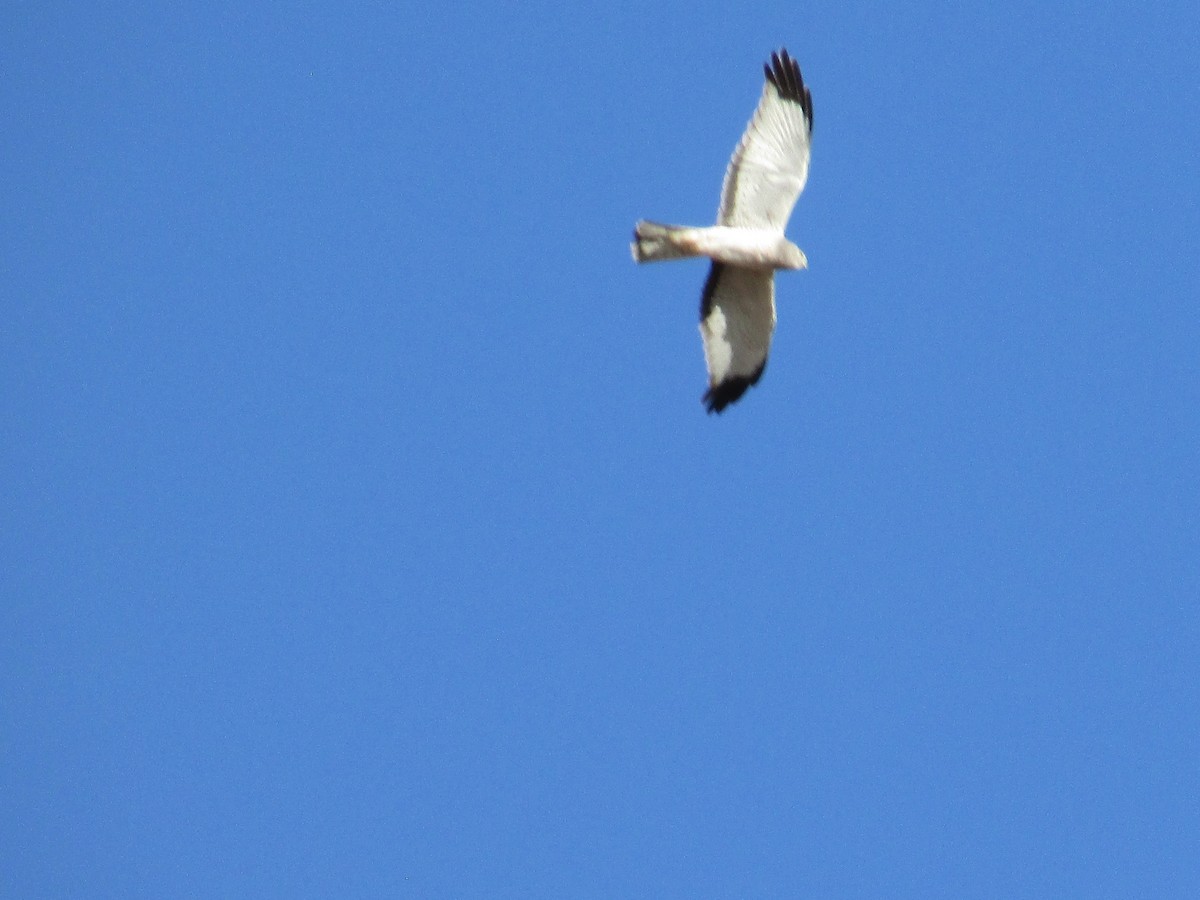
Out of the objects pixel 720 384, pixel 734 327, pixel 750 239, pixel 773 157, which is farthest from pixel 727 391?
pixel 773 157

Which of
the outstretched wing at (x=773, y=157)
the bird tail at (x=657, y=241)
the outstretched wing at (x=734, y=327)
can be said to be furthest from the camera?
the outstretched wing at (x=734, y=327)

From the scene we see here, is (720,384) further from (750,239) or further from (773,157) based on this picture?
(773,157)

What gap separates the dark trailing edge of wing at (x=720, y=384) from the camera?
48.8 feet

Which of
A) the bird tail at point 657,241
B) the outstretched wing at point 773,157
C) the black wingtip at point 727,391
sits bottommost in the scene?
the black wingtip at point 727,391

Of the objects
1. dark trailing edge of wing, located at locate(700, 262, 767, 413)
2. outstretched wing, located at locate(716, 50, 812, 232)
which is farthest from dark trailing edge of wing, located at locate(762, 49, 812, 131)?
dark trailing edge of wing, located at locate(700, 262, 767, 413)

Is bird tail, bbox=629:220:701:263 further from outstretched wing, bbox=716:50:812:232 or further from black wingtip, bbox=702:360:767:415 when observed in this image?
black wingtip, bbox=702:360:767:415

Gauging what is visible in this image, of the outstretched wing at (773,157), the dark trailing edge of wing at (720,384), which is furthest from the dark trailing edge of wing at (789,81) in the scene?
the dark trailing edge of wing at (720,384)

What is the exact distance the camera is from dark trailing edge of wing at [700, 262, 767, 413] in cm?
1487

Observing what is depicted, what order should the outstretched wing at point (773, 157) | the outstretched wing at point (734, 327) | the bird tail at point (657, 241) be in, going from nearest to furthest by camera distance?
1. the bird tail at point (657, 241)
2. the outstretched wing at point (773, 157)
3. the outstretched wing at point (734, 327)

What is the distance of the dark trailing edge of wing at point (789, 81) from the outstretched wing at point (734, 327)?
4.96 feet

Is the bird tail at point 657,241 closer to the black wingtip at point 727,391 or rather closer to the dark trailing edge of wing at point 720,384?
the dark trailing edge of wing at point 720,384

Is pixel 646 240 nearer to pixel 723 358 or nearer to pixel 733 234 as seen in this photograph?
pixel 733 234

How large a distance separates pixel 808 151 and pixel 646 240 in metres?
1.88

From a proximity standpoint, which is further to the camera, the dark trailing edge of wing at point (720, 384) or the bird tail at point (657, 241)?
the dark trailing edge of wing at point (720, 384)
